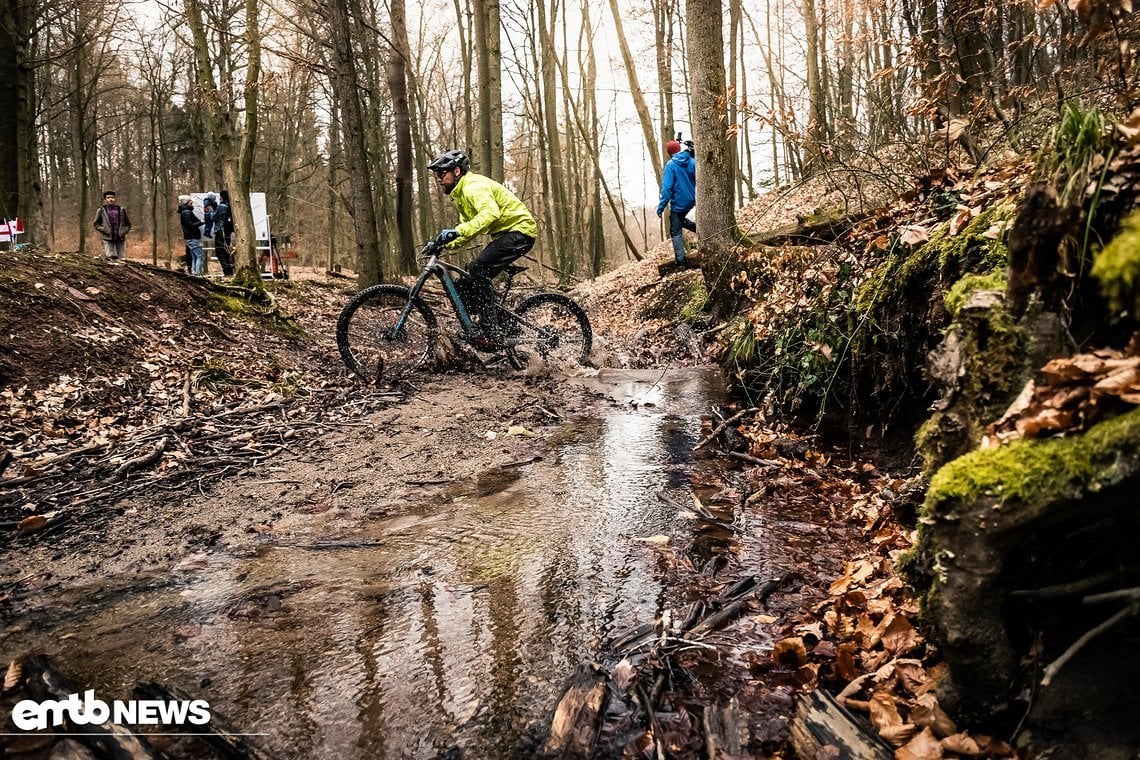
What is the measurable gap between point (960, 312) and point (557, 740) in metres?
2.12

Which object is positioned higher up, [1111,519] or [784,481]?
[1111,519]

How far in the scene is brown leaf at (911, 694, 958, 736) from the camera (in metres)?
1.86

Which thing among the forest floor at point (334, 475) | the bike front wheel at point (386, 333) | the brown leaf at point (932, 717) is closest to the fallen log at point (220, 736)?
the forest floor at point (334, 475)

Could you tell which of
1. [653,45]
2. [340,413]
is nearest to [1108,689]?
[340,413]

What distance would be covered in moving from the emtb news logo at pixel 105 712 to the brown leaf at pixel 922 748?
224 centimetres

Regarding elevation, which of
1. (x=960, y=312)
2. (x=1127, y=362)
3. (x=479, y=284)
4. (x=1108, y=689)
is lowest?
(x=1108, y=689)

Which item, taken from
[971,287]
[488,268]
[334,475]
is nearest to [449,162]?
[488,268]

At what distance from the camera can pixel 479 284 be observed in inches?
303

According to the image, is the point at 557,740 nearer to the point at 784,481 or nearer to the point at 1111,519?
the point at 1111,519

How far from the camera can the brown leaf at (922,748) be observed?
1801 mm

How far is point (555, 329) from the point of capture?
8086 mm

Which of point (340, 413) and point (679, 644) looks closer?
point (679, 644)

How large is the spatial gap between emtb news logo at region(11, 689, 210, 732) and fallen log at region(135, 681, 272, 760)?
22 millimetres

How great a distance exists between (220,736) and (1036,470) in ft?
8.53
